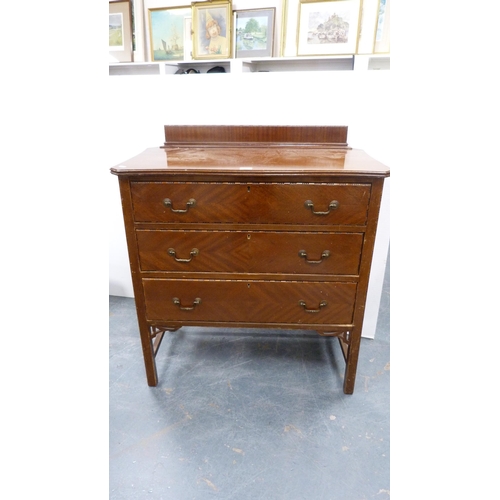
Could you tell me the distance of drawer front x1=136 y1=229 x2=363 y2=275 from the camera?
126 cm

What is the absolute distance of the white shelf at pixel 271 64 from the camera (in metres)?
2.58

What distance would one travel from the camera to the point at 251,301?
136 centimetres

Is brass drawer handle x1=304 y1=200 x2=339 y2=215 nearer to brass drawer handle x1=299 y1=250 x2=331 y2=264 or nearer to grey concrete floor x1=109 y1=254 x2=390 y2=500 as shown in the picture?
brass drawer handle x1=299 y1=250 x2=331 y2=264

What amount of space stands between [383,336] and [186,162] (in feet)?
4.77

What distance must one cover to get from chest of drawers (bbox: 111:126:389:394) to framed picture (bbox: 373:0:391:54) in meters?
1.52

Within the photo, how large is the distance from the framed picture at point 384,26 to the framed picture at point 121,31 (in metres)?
2.05

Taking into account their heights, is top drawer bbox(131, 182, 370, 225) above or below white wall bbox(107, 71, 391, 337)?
below

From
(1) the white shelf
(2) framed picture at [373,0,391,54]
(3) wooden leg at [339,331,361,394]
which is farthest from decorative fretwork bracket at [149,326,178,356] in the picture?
(2) framed picture at [373,0,391,54]

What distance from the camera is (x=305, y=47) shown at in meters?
2.61

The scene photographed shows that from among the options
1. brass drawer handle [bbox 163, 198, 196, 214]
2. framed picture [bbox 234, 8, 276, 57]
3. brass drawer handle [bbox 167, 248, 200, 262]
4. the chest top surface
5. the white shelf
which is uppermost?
framed picture [bbox 234, 8, 276, 57]

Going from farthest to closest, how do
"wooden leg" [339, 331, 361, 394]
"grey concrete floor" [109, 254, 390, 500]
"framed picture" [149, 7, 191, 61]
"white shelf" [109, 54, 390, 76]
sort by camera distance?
1. "framed picture" [149, 7, 191, 61]
2. "white shelf" [109, 54, 390, 76]
3. "wooden leg" [339, 331, 361, 394]
4. "grey concrete floor" [109, 254, 390, 500]

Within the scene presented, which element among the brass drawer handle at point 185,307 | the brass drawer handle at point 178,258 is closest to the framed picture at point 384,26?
the brass drawer handle at point 178,258

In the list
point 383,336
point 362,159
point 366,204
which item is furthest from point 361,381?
point 362,159

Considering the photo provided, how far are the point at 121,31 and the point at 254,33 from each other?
119 centimetres
